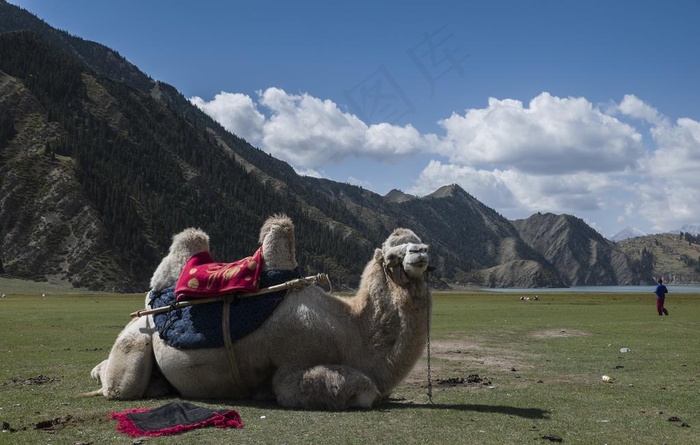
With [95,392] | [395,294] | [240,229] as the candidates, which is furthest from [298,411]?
[240,229]

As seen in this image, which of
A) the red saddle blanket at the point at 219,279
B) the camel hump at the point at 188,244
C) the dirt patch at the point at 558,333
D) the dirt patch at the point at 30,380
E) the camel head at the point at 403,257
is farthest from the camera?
the dirt patch at the point at 558,333

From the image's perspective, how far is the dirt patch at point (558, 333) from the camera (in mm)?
22734

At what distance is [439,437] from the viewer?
266 inches

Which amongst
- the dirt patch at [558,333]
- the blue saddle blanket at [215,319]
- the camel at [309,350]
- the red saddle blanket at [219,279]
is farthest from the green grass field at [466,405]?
the dirt patch at [558,333]

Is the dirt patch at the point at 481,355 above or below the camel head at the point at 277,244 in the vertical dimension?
below

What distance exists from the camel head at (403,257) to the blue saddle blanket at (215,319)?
1.47 meters

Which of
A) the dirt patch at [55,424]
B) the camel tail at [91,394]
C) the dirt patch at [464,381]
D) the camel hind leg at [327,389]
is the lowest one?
the dirt patch at [464,381]

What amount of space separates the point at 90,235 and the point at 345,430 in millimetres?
147548

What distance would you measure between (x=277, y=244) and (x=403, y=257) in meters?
1.99

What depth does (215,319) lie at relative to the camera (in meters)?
8.96

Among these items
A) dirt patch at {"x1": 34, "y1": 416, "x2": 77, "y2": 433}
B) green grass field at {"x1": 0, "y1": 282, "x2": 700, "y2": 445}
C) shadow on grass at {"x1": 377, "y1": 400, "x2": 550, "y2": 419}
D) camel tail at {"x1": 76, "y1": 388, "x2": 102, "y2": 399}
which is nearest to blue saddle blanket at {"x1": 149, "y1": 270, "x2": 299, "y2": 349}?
green grass field at {"x1": 0, "y1": 282, "x2": 700, "y2": 445}

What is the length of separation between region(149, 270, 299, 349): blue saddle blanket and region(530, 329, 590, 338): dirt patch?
1604 centimetres

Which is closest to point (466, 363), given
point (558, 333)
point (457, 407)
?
point (457, 407)

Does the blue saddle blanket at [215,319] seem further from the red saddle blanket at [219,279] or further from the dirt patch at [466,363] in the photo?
the dirt patch at [466,363]
